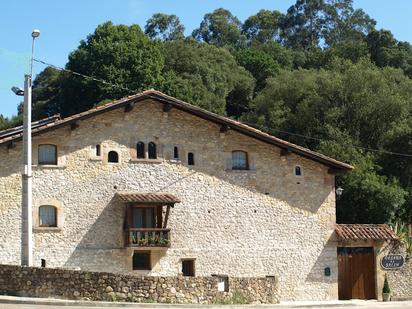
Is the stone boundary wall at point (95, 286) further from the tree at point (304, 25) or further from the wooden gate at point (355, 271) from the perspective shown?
the tree at point (304, 25)

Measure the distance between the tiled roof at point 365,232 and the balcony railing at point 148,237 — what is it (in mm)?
8481

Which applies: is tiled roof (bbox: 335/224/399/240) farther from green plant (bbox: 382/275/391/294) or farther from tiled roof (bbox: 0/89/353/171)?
tiled roof (bbox: 0/89/353/171)

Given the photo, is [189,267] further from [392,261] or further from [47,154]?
[392,261]

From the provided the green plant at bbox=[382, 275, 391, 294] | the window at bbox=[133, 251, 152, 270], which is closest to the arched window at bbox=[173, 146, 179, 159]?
the window at bbox=[133, 251, 152, 270]

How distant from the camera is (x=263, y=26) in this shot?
384 feet

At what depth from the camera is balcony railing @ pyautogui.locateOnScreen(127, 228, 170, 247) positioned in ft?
104

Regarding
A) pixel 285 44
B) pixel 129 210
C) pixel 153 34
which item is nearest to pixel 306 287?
pixel 129 210

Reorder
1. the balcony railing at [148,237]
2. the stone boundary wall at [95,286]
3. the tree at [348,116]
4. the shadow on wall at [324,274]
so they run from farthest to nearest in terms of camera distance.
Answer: the tree at [348,116], the shadow on wall at [324,274], the balcony railing at [148,237], the stone boundary wall at [95,286]

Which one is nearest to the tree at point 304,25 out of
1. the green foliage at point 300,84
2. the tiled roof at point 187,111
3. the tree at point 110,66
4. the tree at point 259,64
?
the green foliage at point 300,84

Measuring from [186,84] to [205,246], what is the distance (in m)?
36.5

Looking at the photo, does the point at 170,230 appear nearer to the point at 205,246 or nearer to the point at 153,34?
the point at 205,246

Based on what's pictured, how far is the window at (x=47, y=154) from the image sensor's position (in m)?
31.7

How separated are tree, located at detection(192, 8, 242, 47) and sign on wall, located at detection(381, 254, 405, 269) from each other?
255ft

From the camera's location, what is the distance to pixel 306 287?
34188 millimetres
